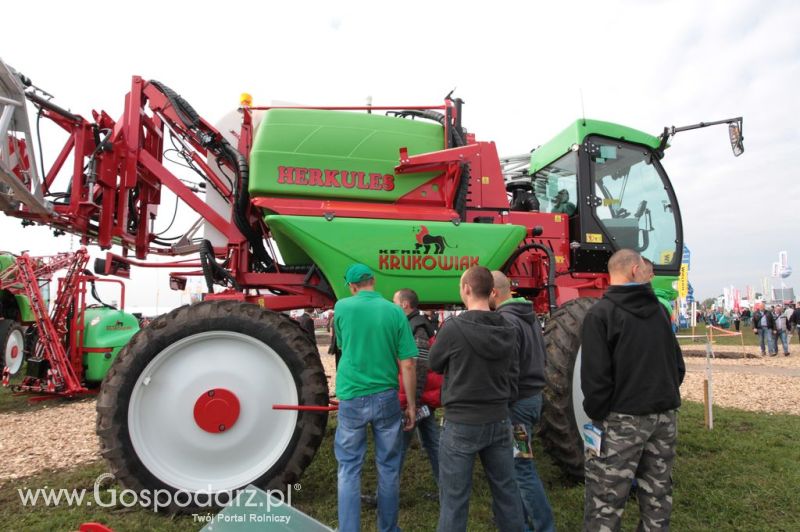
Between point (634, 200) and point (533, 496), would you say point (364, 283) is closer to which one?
point (533, 496)

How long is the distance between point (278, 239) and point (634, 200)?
149 inches

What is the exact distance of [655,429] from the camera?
253 cm

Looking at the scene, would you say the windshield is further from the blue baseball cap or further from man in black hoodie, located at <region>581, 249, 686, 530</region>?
the blue baseball cap

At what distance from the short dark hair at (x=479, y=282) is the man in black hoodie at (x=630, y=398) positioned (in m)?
0.54

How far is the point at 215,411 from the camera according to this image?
3525 mm

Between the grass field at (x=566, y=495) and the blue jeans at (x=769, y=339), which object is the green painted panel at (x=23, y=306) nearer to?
the grass field at (x=566, y=495)

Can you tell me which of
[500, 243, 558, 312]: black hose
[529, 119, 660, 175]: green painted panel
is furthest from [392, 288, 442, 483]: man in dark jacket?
[529, 119, 660, 175]: green painted panel

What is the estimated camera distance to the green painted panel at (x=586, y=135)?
5.12 m

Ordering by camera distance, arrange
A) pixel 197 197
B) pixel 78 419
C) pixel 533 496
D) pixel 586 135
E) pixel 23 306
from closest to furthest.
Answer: pixel 533 496 < pixel 197 197 < pixel 586 135 < pixel 78 419 < pixel 23 306

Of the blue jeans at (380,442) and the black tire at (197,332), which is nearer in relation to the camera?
the blue jeans at (380,442)

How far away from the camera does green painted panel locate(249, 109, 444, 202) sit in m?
4.02

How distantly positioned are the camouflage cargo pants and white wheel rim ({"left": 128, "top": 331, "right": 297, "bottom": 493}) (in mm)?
2105

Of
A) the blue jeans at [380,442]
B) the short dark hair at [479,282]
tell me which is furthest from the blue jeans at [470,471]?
the short dark hair at [479,282]

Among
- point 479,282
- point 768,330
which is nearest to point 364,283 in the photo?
point 479,282
